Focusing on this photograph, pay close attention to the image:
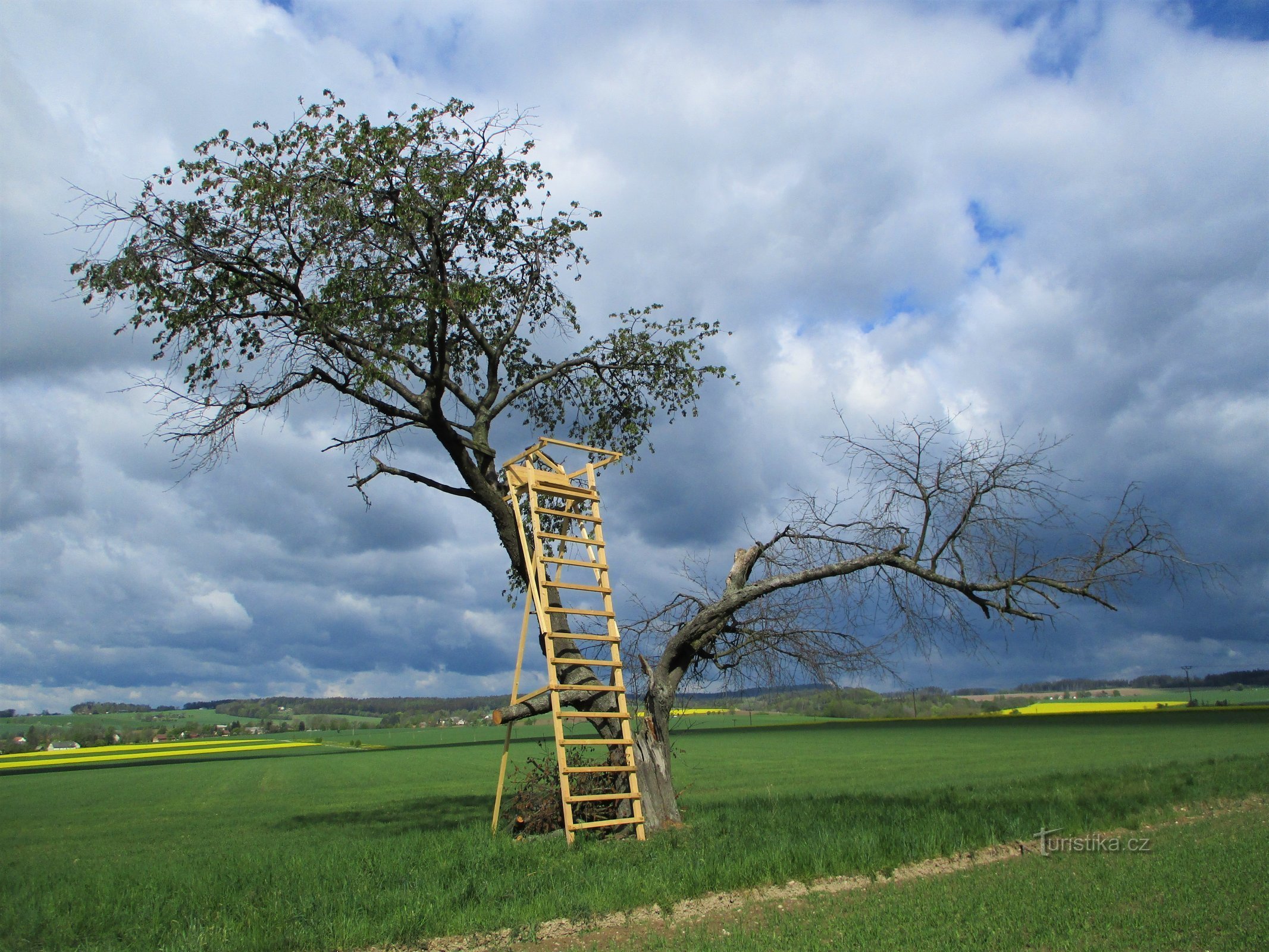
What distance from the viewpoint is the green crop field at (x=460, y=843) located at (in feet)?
24.6

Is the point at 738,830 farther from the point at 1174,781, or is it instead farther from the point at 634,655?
the point at 1174,781

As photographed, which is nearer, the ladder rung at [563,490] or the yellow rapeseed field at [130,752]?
the ladder rung at [563,490]

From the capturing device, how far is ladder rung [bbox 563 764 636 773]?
10102mm

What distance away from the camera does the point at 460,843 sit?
1035cm

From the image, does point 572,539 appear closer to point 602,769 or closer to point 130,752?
point 602,769

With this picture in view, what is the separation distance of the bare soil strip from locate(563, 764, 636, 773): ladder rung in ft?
8.12

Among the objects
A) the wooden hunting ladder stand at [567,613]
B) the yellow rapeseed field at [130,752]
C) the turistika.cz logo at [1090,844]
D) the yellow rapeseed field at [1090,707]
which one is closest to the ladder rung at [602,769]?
the wooden hunting ladder stand at [567,613]

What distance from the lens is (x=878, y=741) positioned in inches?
2215

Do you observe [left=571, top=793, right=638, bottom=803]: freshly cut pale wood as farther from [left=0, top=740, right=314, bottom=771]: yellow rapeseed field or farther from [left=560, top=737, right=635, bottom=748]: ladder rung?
[left=0, top=740, right=314, bottom=771]: yellow rapeseed field

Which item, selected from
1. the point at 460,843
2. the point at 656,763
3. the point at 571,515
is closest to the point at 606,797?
the point at 656,763

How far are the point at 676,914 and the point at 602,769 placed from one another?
3.26 meters

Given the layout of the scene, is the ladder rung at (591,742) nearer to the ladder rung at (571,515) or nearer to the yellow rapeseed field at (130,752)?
the ladder rung at (571,515)

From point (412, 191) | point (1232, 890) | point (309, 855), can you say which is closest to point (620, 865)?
point (309, 855)

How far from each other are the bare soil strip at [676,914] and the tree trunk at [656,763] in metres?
2.87
